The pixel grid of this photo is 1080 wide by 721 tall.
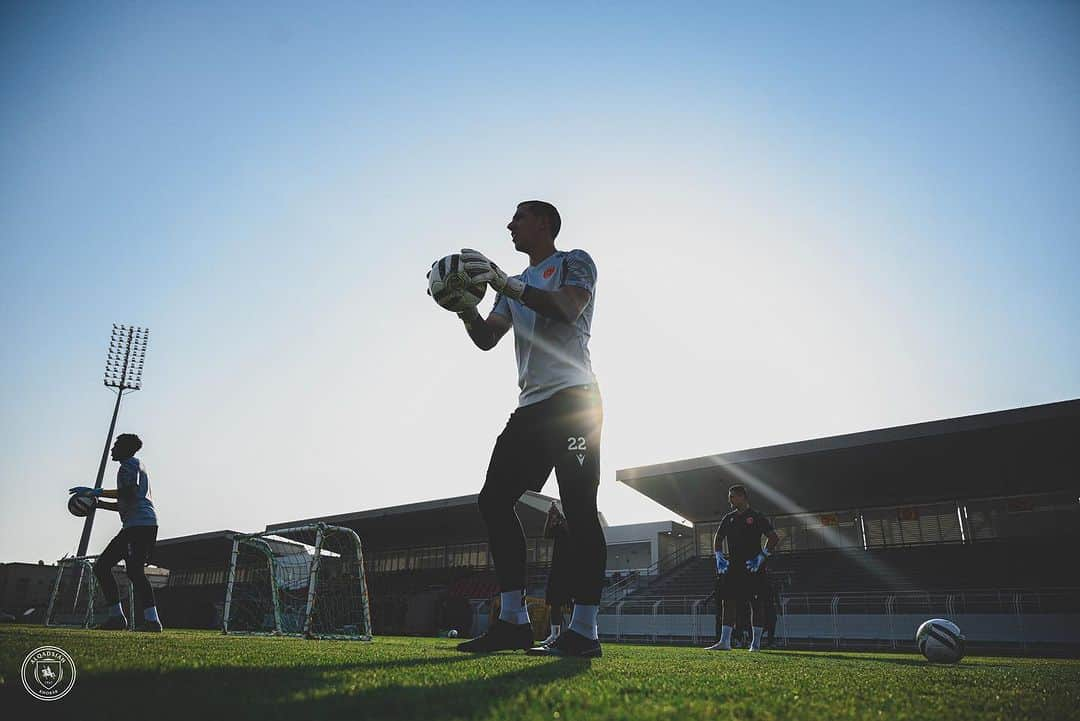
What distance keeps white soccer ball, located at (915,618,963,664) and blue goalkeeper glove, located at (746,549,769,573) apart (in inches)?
82.3

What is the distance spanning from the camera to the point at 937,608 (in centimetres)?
2031

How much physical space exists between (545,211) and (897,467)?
28.8m

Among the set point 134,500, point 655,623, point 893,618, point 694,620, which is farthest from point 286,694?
point 655,623

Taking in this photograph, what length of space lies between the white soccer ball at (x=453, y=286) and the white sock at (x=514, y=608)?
1581 mm

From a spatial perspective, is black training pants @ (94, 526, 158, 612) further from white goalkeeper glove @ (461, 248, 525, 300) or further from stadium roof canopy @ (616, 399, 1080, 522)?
stadium roof canopy @ (616, 399, 1080, 522)

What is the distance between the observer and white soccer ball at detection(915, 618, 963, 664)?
6785 mm

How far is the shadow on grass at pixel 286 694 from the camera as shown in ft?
4.38

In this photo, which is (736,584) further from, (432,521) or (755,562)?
(432,521)

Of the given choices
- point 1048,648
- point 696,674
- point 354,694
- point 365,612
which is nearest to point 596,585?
point 696,674

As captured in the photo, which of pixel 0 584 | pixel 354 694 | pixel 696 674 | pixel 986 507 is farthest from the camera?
pixel 0 584

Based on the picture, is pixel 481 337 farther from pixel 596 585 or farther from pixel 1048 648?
pixel 1048 648

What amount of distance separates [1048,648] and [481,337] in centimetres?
2163

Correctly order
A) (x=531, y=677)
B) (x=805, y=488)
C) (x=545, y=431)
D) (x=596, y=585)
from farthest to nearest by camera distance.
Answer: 1. (x=805, y=488)
2. (x=545, y=431)
3. (x=596, y=585)
4. (x=531, y=677)

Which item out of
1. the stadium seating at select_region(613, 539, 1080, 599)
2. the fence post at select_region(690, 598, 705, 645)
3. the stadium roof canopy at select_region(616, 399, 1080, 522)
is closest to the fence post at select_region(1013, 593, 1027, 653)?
the stadium seating at select_region(613, 539, 1080, 599)
